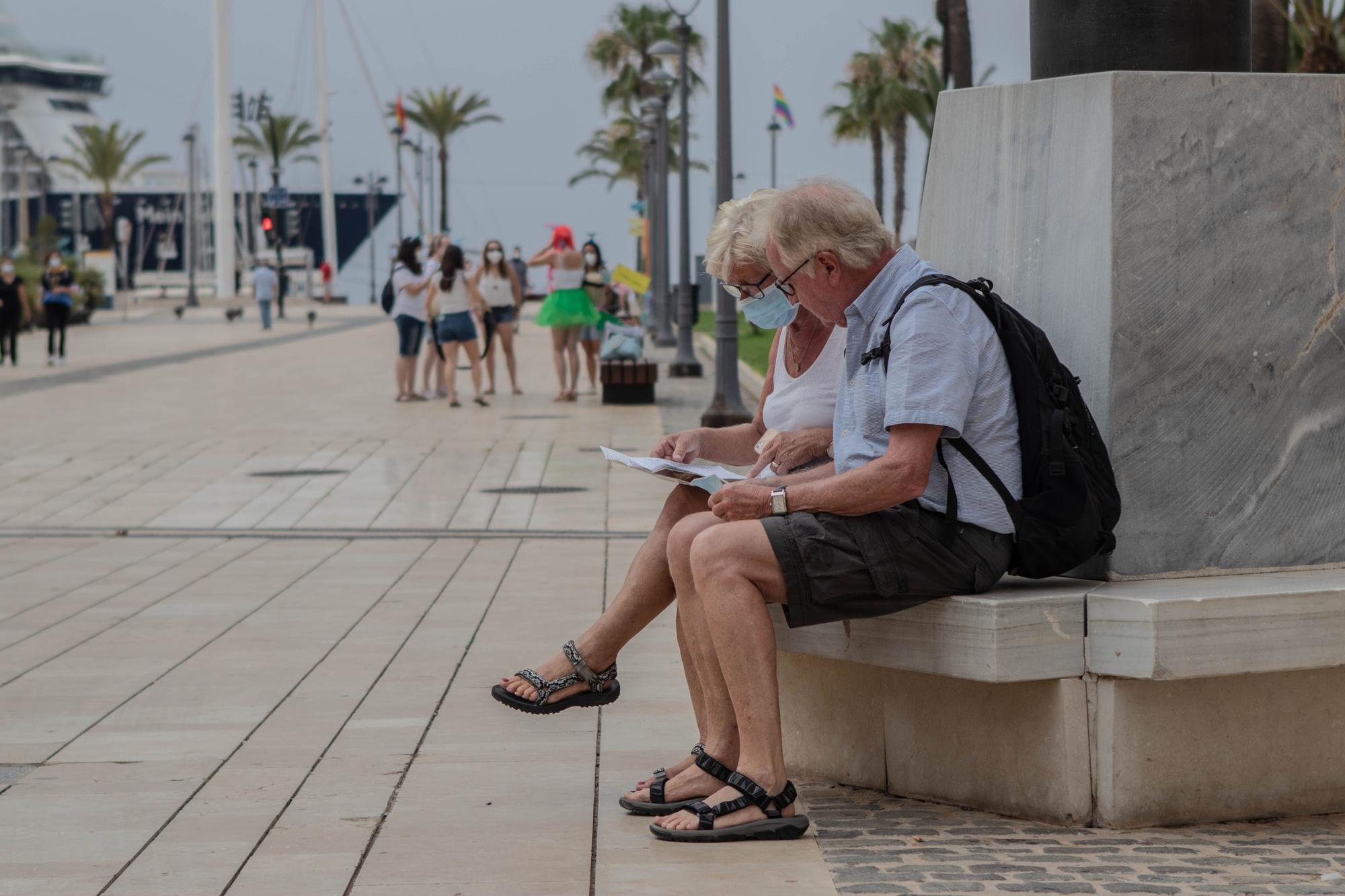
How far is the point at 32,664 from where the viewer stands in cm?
611

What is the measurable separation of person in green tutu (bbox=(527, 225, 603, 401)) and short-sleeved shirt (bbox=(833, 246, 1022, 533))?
14660 mm

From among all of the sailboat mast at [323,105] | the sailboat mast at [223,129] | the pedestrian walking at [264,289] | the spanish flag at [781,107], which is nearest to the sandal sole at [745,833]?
the pedestrian walking at [264,289]

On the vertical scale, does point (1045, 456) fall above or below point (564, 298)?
below

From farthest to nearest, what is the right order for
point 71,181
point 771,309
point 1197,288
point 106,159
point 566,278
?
point 71,181
point 106,159
point 566,278
point 771,309
point 1197,288

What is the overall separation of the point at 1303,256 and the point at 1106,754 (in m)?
1.38

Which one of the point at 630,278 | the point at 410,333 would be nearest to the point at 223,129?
the point at 630,278

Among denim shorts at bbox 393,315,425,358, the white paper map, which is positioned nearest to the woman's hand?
the white paper map

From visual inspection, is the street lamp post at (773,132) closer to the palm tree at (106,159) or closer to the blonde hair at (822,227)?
the palm tree at (106,159)

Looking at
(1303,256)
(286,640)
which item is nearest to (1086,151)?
(1303,256)

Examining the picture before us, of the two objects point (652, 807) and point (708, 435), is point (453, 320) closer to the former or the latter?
point (708, 435)

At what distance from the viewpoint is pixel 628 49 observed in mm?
68812

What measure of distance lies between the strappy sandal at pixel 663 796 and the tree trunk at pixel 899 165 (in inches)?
2270

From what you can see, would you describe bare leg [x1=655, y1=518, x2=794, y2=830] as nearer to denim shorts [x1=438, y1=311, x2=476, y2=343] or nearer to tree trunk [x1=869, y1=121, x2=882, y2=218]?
denim shorts [x1=438, y1=311, x2=476, y2=343]

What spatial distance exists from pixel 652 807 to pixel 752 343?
3099 centimetres
